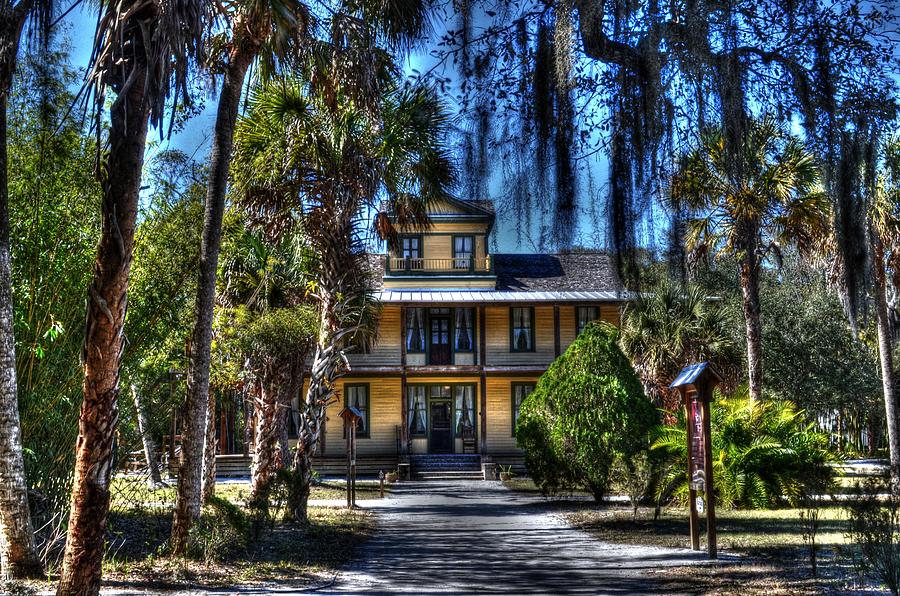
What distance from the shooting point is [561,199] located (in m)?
1.93

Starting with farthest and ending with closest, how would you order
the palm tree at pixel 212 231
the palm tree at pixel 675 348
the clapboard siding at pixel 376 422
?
1. the clapboard siding at pixel 376 422
2. the palm tree at pixel 675 348
3. the palm tree at pixel 212 231

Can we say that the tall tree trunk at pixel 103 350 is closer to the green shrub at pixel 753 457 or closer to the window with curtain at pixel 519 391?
the green shrub at pixel 753 457

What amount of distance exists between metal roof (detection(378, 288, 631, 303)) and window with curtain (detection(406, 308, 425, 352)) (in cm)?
108

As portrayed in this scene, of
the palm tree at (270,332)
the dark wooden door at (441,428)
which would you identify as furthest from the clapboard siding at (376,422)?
the palm tree at (270,332)

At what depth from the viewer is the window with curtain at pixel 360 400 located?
104 feet

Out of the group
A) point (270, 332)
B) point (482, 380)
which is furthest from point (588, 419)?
point (482, 380)

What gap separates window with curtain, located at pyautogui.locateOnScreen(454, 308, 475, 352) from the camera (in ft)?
105

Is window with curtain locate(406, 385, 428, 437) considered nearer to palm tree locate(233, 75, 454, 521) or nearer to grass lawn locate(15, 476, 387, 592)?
palm tree locate(233, 75, 454, 521)

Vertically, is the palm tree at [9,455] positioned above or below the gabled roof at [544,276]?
below

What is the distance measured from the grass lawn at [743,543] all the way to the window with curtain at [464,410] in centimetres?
1291

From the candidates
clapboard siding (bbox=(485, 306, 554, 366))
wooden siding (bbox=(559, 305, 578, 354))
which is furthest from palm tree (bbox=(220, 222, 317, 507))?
wooden siding (bbox=(559, 305, 578, 354))

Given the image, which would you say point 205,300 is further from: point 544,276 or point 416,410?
point 544,276

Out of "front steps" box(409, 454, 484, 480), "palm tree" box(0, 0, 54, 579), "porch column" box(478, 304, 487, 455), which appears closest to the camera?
"palm tree" box(0, 0, 54, 579)

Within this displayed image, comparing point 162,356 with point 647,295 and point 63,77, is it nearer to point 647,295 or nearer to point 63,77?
point 63,77
